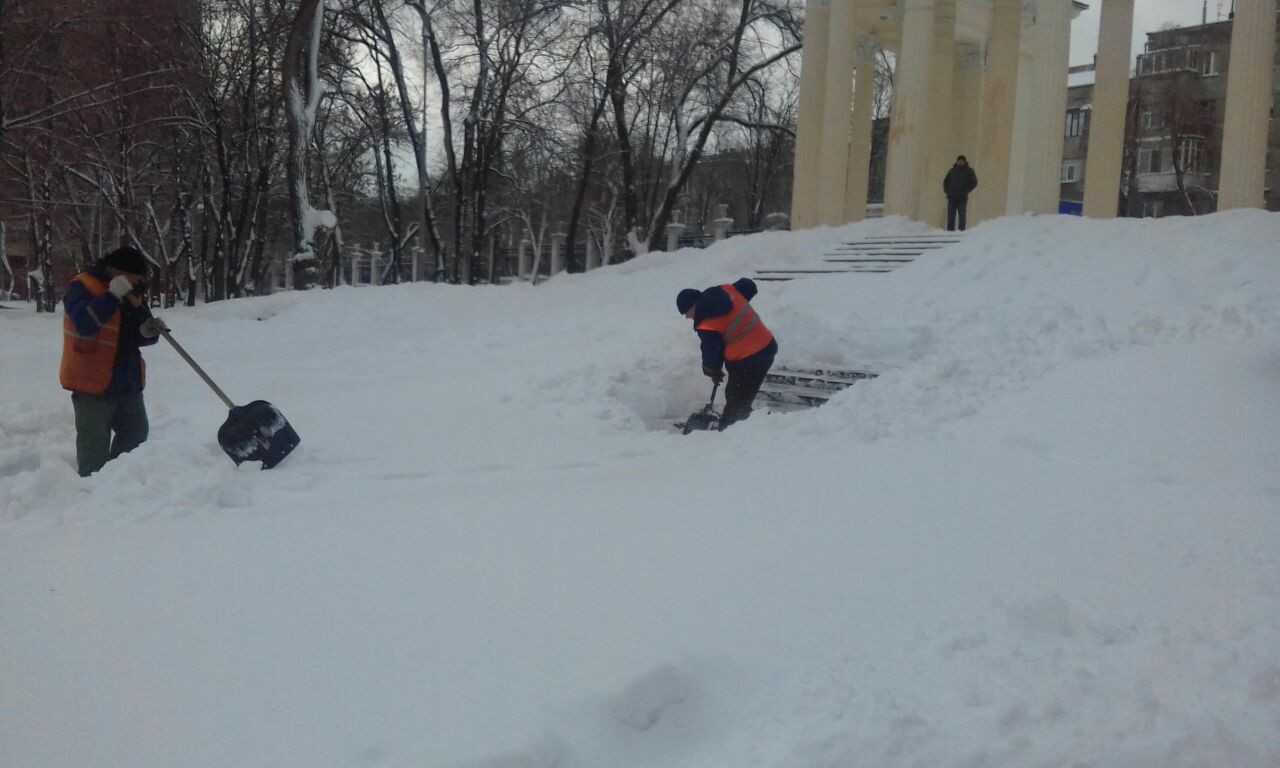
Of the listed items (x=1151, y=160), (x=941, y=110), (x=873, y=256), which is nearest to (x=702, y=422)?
(x=873, y=256)

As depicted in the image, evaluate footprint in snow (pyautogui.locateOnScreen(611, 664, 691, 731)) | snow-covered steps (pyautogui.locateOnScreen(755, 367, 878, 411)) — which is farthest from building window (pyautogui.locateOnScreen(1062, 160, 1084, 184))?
footprint in snow (pyautogui.locateOnScreen(611, 664, 691, 731))

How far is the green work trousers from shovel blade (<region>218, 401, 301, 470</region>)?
2.18ft

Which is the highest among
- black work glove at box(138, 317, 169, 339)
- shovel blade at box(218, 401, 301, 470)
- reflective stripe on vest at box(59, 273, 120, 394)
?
black work glove at box(138, 317, 169, 339)

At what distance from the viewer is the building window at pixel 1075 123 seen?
4253cm

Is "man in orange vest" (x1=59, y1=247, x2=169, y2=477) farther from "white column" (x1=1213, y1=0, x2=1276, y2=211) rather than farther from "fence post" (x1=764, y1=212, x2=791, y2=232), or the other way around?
"fence post" (x1=764, y1=212, x2=791, y2=232)

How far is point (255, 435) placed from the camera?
574 centimetres

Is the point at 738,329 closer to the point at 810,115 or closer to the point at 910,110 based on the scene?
the point at 910,110

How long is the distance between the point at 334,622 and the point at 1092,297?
25.6 ft

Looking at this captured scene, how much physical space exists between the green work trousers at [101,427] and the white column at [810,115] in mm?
14295

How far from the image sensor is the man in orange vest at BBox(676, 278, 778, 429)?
7348 mm

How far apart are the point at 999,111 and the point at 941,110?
1338mm

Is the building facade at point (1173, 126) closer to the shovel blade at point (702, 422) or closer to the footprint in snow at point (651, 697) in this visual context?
the shovel blade at point (702, 422)

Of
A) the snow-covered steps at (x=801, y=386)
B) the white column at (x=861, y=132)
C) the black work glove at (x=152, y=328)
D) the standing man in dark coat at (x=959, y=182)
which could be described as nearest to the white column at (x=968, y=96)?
the white column at (x=861, y=132)

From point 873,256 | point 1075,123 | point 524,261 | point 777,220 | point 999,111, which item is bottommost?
point 524,261
